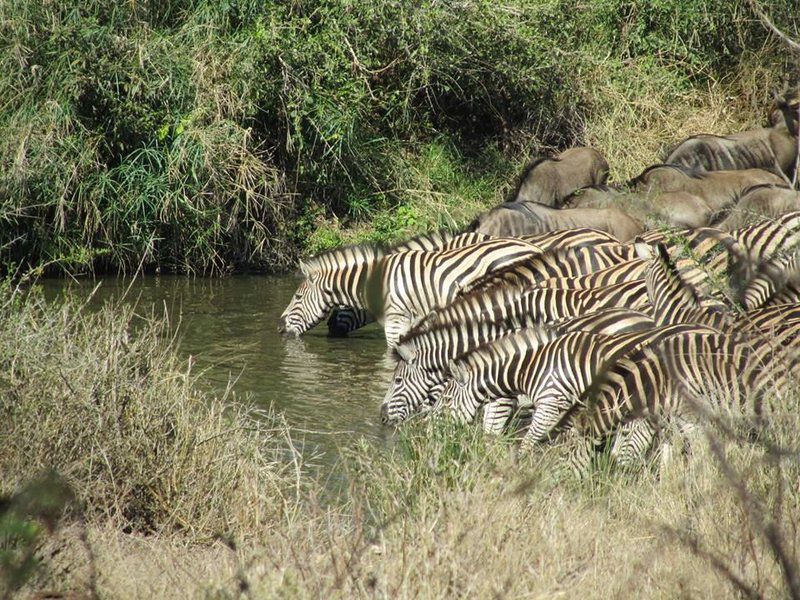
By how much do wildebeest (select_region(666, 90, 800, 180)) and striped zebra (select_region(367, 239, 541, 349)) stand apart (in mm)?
6173

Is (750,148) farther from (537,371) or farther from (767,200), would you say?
(537,371)

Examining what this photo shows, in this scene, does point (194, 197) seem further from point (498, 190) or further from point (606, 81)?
point (606, 81)

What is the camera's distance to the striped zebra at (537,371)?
272 inches

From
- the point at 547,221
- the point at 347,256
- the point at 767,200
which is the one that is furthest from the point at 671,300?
the point at 767,200

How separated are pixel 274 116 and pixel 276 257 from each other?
1.80m

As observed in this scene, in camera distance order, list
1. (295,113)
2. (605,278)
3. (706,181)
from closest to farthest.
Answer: (605,278), (295,113), (706,181)

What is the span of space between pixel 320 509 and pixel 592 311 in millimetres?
4646

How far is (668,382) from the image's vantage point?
628cm

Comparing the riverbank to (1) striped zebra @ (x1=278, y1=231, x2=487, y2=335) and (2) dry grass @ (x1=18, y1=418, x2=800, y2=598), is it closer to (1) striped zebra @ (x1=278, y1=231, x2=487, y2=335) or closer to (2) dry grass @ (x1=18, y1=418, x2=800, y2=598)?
(2) dry grass @ (x1=18, y1=418, x2=800, y2=598)

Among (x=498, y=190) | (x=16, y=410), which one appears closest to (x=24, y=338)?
(x=16, y=410)

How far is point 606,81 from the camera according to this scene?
57.0 feet

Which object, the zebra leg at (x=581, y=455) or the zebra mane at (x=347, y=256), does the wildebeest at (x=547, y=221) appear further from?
the zebra leg at (x=581, y=455)

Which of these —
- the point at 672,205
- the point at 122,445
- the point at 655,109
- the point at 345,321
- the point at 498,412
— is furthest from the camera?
the point at 655,109

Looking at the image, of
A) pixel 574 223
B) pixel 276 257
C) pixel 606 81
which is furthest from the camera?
pixel 606 81
